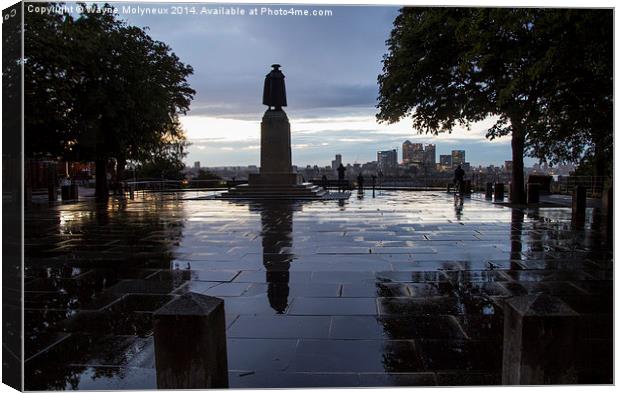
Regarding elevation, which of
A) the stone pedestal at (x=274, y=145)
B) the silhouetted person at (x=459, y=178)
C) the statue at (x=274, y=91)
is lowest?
the silhouetted person at (x=459, y=178)

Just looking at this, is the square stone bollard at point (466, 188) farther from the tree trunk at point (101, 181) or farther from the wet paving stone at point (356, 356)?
the wet paving stone at point (356, 356)

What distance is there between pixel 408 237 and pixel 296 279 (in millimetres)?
4283

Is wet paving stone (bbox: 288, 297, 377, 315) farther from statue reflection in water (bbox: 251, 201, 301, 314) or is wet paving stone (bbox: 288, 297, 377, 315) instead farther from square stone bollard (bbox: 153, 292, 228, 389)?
square stone bollard (bbox: 153, 292, 228, 389)

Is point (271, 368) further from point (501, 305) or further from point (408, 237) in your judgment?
point (408, 237)

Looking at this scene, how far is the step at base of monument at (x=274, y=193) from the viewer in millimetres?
23953

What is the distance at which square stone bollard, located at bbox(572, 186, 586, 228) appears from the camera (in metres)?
11.3

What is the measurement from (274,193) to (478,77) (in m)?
10.6

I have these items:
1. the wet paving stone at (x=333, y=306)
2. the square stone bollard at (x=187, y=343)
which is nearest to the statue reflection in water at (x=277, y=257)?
the wet paving stone at (x=333, y=306)

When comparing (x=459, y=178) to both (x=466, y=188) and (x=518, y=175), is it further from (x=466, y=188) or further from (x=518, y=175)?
(x=518, y=175)

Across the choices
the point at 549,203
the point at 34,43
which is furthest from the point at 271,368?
the point at 549,203

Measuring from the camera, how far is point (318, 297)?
533cm

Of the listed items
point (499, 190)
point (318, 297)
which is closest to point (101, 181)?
point (499, 190)

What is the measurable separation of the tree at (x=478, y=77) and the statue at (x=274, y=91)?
669cm

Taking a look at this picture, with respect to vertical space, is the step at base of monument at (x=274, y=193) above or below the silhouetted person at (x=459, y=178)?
below
